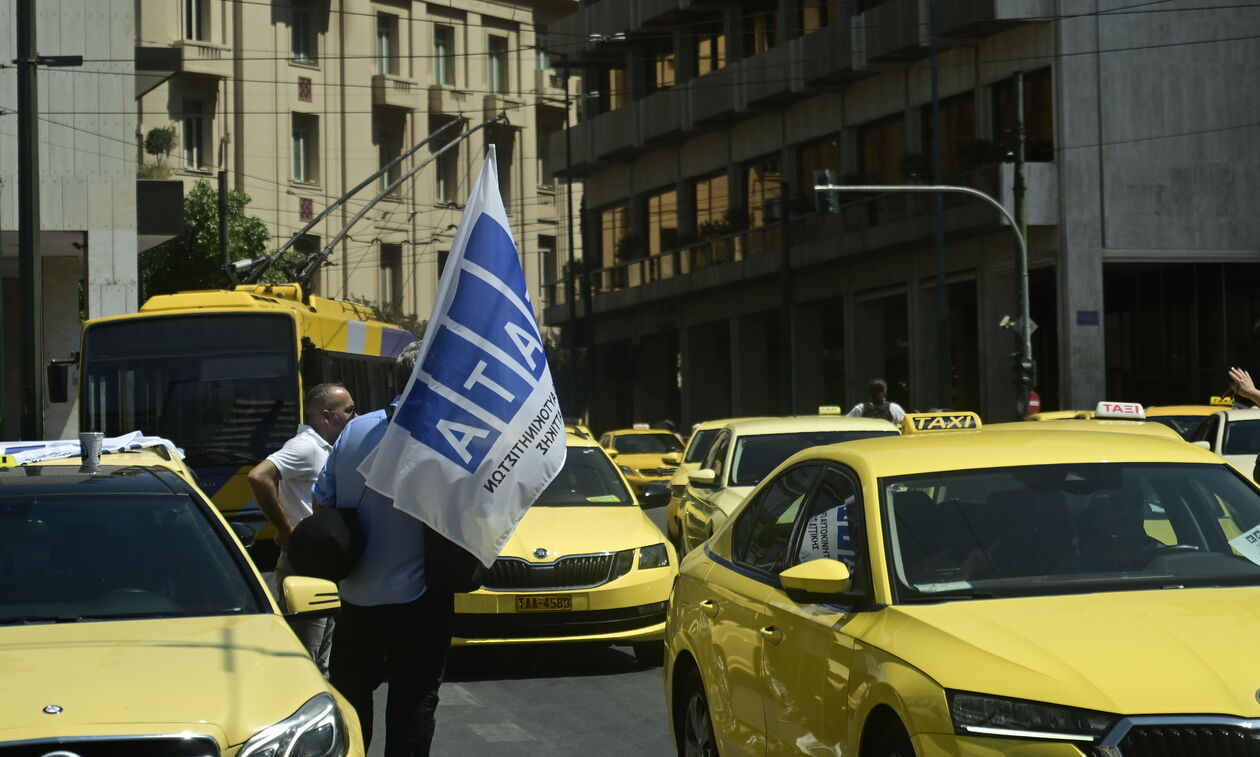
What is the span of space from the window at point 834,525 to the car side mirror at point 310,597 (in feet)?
5.01

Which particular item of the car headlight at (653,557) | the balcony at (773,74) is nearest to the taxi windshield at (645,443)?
the balcony at (773,74)

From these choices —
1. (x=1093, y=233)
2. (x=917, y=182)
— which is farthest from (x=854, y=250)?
(x=1093, y=233)

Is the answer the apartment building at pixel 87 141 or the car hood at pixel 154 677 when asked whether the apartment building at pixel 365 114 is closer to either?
the apartment building at pixel 87 141

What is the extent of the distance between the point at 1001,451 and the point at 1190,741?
1.74 metres

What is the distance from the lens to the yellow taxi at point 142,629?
4.61 m

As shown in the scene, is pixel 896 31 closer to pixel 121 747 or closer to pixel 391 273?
pixel 391 273

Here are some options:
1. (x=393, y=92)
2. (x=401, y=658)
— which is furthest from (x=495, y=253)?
(x=393, y=92)

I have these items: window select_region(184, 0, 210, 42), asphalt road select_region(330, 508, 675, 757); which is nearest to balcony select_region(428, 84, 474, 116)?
window select_region(184, 0, 210, 42)

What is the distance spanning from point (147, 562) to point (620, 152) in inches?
2041

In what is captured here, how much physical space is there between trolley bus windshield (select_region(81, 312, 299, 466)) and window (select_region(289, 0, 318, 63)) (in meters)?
46.8

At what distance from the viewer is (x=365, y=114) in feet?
223

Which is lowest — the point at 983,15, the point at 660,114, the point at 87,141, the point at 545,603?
the point at 545,603

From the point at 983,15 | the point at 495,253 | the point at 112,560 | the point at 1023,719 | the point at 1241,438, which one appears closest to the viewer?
the point at 1023,719

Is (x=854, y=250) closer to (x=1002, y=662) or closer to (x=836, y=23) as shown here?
(x=836, y=23)
